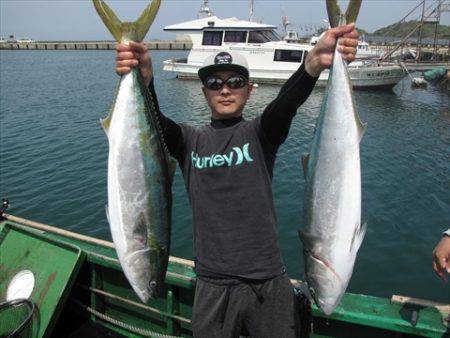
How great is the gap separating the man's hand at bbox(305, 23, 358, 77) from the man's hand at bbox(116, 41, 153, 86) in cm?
107

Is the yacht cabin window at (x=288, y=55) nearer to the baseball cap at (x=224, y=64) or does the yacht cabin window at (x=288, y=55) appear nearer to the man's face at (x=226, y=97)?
the baseball cap at (x=224, y=64)

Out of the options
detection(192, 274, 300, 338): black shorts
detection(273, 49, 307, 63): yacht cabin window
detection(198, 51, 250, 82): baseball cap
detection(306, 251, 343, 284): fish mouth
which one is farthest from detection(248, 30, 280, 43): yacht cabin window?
detection(306, 251, 343, 284): fish mouth

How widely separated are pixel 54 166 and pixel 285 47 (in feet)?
64.4

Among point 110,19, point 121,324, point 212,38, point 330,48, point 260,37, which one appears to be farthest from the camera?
point 212,38

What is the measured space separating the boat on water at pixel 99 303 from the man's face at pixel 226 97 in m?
1.93

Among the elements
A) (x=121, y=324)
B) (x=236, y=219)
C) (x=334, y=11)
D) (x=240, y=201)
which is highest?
(x=334, y=11)

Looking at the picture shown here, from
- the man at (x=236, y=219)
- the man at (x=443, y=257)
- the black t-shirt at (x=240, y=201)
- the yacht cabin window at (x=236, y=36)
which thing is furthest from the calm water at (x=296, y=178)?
the yacht cabin window at (x=236, y=36)

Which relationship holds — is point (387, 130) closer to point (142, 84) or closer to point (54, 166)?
point (54, 166)

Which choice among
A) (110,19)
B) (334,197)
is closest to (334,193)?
(334,197)

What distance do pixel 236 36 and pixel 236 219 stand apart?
28366 mm

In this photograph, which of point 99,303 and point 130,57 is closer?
point 130,57

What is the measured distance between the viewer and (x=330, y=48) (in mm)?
2408

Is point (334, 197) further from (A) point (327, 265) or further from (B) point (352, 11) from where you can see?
(B) point (352, 11)

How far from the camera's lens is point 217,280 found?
8.69 ft
